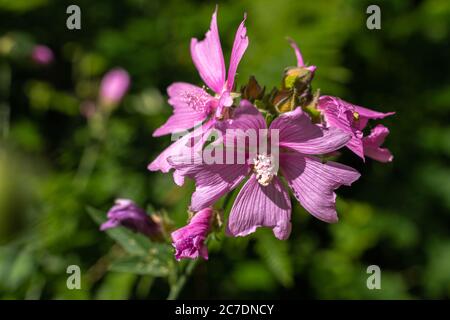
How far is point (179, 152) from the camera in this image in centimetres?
152

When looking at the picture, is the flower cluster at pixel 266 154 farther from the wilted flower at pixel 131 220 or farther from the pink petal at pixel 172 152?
the wilted flower at pixel 131 220

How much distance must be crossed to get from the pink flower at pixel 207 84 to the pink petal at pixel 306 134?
0.18m

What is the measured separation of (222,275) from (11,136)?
145 cm

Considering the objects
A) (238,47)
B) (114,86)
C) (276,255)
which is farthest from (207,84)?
(114,86)

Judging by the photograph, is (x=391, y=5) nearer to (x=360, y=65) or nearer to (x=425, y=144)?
(x=360, y=65)

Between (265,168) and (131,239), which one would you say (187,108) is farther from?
(131,239)

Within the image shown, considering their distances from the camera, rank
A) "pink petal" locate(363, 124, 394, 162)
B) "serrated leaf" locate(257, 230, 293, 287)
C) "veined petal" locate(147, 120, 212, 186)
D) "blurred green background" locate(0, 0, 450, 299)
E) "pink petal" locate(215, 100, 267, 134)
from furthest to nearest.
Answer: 1. "blurred green background" locate(0, 0, 450, 299)
2. "serrated leaf" locate(257, 230, 293, 287)
3. "pink petal" locate(363, 124, 394, 162)
4. "veined petal" locate(147, 120, 212, 186)
5. "pink petal" locate(215, 100, 267, 134)

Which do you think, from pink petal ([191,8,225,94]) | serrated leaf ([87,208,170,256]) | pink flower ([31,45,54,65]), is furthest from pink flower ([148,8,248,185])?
pink flower ([31,45,54,65])

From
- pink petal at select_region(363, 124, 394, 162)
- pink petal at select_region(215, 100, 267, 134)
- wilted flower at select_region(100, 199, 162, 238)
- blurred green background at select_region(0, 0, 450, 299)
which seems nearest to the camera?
pink petal at select_region(215, 100, 267, 134)

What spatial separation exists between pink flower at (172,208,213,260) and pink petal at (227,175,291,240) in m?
0.09

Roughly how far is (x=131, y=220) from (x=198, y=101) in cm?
45

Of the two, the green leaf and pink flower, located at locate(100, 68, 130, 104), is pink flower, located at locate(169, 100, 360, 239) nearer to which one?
the green leaf

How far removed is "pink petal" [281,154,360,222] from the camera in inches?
57.8

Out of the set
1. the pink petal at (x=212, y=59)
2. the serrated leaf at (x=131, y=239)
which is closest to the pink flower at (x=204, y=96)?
the pink petal at (x=212, y=59)
